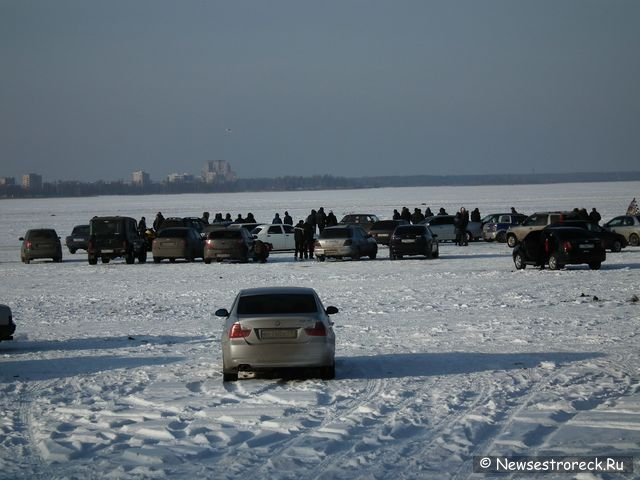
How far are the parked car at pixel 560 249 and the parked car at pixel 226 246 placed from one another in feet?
38.8

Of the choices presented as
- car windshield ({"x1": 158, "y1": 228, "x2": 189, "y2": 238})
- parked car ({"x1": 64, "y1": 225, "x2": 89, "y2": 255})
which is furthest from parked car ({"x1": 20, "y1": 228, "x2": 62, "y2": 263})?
parked car ({"x1": 64, "y1": 225, "x2": 89, "y2": 255})

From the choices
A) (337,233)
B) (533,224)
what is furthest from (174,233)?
(533,224)

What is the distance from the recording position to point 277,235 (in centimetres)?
5100

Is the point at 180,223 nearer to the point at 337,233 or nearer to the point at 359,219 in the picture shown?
the point at 359,219

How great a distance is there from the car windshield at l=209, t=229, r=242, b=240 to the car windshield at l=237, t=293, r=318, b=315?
95.1ft

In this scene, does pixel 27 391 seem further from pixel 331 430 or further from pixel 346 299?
pixel 346 299

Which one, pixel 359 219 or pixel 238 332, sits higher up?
pixel 238 332

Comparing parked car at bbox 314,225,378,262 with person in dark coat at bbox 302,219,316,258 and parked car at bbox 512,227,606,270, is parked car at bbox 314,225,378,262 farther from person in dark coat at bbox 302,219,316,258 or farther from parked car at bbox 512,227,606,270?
parked car at bbox 512,227,606,270

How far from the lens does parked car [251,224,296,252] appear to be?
167ft

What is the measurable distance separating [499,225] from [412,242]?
15084mm

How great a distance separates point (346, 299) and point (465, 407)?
14.4m

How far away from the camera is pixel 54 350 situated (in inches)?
715

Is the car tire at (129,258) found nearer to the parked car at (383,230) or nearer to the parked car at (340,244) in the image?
the parked car at (340,244)

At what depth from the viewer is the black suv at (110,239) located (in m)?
43.9
